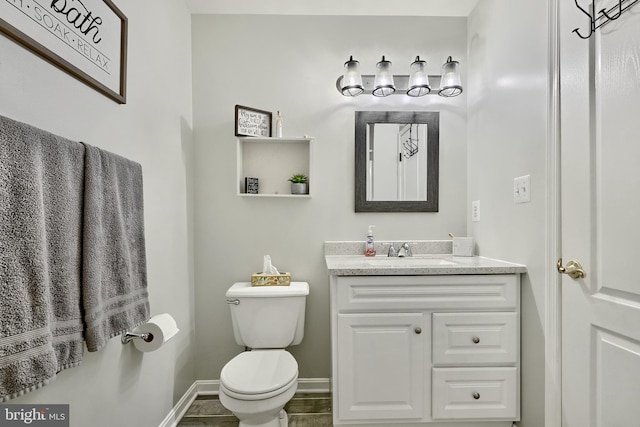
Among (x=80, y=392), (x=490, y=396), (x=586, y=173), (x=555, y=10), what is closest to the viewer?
(x=80, y=392)

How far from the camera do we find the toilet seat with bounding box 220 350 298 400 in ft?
4.44

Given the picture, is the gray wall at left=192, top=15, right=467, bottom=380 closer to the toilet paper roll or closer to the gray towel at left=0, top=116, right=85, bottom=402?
the toilet paper roll

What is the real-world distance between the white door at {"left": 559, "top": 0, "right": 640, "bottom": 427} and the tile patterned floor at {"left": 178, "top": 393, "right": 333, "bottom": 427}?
3.89 ft

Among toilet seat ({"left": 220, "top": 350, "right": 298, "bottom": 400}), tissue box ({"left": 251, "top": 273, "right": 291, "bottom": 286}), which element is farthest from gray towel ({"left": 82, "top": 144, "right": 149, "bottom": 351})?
tissue box ({"left": 251, "top": 273, "right": 291, "bottom": 286})

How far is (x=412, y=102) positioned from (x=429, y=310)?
132 centimetres

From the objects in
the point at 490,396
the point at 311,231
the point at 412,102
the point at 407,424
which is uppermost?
the point at 412,102

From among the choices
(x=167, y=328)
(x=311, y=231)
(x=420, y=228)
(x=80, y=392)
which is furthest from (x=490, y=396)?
(x=80, y=392)

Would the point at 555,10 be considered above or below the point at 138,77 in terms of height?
above

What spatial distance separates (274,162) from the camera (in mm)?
2113

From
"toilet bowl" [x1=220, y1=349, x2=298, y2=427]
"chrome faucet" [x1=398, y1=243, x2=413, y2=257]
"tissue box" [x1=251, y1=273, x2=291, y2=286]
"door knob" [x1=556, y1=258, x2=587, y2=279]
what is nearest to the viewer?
"door knob" [x1=556, y1=258, x2=587, y2=279]

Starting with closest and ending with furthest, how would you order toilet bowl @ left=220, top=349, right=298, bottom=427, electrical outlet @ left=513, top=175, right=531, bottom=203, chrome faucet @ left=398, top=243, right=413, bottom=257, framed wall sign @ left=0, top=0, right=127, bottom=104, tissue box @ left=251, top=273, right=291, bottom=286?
framed wall sign @ left=0, top=0, right=127, bottom=104 < toilet bowl @ left=220, top=349, right=298, bottom=427 < electrical outlet @ left=513, top=175, right=531, bottom=203 < tissue box @ left=251, top=273, right=291, bottom=286 < chrome faucet @ left=398, top=243, right=413, bottom=257

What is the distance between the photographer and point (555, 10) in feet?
4.29

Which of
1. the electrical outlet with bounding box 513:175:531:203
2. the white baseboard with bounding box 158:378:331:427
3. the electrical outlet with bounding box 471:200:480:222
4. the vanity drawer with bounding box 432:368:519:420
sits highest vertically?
the electrical outlet with bounding box 513:175:531:203

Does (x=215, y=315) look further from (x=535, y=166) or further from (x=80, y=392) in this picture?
(x=535, y=166)
